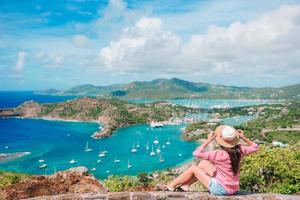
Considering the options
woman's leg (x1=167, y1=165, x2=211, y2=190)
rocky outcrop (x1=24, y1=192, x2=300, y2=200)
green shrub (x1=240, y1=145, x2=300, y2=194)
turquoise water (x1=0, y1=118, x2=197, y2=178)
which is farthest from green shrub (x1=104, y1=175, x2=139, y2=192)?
turquoise water (x1=0, y1=118, x2=197, y2=178)

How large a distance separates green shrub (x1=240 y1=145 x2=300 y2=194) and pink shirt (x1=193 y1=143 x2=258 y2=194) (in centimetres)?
1120

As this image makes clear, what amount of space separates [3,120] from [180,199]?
189 metres

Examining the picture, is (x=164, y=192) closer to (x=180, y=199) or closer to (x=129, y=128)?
(x=180, y=199)

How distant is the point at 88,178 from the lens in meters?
10.6

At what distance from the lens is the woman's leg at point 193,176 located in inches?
301

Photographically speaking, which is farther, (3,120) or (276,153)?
(3,120)

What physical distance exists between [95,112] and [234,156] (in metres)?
170

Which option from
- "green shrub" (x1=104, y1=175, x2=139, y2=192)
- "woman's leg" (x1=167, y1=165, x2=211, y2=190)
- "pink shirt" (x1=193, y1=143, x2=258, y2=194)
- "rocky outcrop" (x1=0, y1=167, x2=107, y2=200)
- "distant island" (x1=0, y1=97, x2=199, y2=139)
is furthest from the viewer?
"distant island" (x1=0, y1=97, x2=199, y2=139)

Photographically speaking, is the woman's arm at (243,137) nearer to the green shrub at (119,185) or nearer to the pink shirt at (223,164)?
the pink shirt at (223,164)

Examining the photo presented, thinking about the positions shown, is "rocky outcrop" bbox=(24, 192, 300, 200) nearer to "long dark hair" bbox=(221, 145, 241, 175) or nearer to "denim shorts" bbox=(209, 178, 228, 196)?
"denim shorts" bbox=(209, 178, 228, 196)

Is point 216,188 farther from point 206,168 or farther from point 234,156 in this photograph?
point 234,156

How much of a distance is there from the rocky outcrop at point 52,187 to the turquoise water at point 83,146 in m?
68.3

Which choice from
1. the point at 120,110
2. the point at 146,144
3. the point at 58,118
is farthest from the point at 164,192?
the point at 58,118

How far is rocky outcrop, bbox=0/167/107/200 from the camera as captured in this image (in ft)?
30.5
